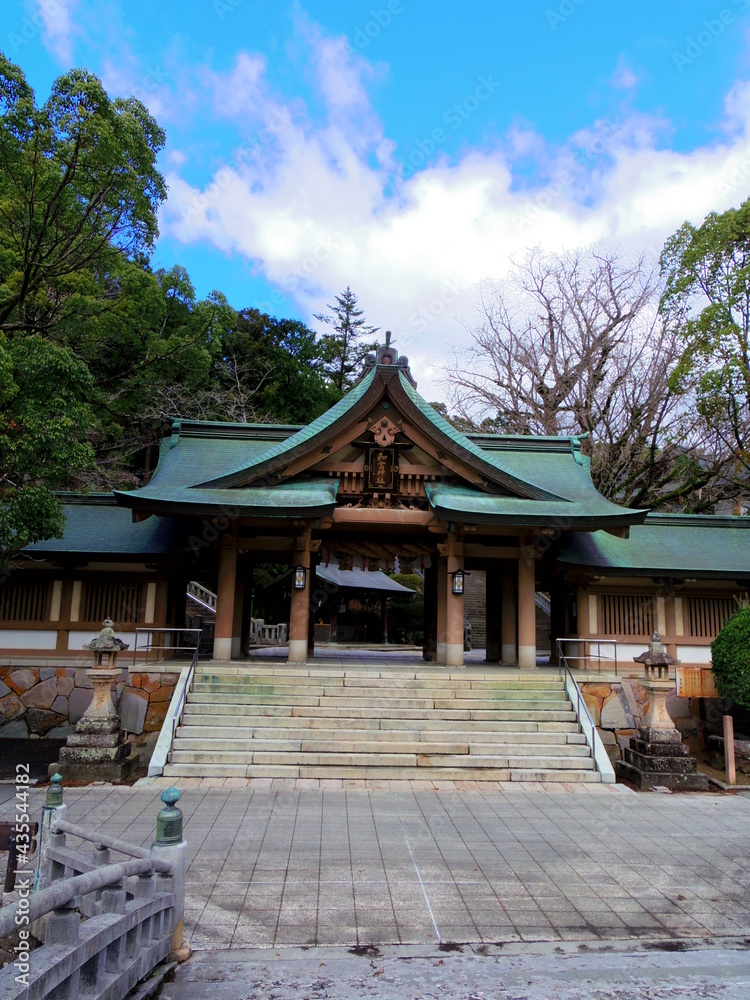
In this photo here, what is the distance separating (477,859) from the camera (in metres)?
7.11

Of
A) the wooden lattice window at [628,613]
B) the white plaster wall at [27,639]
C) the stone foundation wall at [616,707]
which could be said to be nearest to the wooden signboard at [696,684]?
the stone foundation wall at [616,707]

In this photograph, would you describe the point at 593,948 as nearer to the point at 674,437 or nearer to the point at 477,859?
the point at 477,859

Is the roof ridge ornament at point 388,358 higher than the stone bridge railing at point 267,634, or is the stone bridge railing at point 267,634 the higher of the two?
the roof ridge ornament at point 388,358

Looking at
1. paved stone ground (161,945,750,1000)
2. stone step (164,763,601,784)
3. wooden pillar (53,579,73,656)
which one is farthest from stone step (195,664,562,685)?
paved stone ground (161,945,750,1000)

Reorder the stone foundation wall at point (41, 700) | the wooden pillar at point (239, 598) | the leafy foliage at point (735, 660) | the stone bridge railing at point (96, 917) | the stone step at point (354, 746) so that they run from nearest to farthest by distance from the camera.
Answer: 1. the stone bridge railing at point (96, 917)
2. the stone step at point (354, 746)
3. the leafy foliage at point (735, 660)
4. the stone foundation wall at point (41, 700)
5. the wooden pillar at point (239, 598)

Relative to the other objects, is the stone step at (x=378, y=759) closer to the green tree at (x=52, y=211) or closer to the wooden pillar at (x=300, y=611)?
the wooden pillar at (x=300, y=611)

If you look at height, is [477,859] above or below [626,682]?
below

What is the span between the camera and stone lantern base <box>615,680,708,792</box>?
10.8 metres

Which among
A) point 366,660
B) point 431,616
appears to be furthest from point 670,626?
point 366,660

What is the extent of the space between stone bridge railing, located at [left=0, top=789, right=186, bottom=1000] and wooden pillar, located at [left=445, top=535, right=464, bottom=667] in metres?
9.86

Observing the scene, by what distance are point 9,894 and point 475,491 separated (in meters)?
11.8

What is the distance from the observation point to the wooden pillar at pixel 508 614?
17.3 metres

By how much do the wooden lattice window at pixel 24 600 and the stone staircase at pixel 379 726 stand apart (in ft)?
16.2

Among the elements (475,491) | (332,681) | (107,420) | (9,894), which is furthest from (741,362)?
(107,420)
